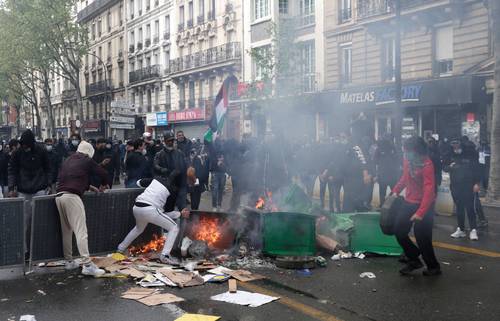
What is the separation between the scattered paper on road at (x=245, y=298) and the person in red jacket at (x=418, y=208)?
1785mm

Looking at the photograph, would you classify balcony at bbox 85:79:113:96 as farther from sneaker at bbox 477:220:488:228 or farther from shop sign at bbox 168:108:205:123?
sneaker at bbox 477:220:488:228

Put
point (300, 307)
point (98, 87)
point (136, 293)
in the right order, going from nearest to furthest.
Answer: point (300, 307) → point (136, 293) → point (98, 87)

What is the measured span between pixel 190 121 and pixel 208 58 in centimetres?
470

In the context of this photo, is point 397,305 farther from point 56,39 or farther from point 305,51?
point 56,39

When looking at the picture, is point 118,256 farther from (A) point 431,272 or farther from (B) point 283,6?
(B) point 283,6

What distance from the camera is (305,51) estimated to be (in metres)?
25.0

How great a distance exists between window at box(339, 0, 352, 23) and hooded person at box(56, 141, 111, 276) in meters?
18.6

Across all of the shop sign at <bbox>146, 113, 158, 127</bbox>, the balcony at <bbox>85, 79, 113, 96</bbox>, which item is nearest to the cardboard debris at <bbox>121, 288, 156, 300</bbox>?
the shop sign at <bbox>146, 113, 158, 127</bbox>

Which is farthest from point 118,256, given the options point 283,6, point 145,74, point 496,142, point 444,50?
point 145,74

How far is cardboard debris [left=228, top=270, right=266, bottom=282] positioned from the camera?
5863 millimetres

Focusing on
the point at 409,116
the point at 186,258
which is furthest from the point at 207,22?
the point at 186,258

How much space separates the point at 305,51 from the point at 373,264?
1953 cm

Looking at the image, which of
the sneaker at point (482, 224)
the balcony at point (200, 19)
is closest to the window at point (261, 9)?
the balcony at point (200, 19)

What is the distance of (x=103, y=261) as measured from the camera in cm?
659
